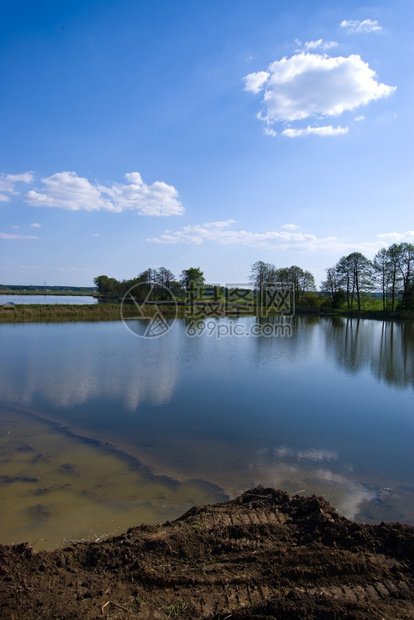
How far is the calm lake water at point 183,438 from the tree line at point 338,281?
125 ft

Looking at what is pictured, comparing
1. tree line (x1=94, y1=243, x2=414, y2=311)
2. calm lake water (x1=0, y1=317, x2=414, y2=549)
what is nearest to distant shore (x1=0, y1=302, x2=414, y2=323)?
tree line (x1=94, y1=243, x2=414, y2=311)

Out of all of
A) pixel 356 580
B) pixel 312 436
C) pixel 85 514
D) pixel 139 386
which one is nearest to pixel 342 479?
pixel 312 436

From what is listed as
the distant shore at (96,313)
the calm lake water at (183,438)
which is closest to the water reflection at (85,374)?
the calm lake water at (183,438)

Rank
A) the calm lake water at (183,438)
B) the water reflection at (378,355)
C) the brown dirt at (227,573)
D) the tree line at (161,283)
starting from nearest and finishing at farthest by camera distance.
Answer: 1. the brown dirt at (227,573)
2. the calm lake water at (183,438)
3. the water reflection at (378,355)
4. the tree line at (161,283)

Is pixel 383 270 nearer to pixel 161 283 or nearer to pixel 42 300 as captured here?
pixel 161 283

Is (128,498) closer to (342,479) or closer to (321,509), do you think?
(321,509)

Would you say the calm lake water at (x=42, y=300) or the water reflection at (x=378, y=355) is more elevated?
the calm lake water at (x=42, y=300)

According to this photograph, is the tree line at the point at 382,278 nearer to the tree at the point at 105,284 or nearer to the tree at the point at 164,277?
the tree at the point at 164,277

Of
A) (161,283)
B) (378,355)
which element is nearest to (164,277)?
(161,283)

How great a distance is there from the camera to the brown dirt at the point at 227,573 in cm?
286

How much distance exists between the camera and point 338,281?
5666cm

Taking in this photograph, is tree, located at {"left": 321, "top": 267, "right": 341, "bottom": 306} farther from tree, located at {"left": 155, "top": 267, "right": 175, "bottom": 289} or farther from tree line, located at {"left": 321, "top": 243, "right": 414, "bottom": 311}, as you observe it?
tree, located at {"left": 155, "top": 267, "right": 175, "bottom": 289}

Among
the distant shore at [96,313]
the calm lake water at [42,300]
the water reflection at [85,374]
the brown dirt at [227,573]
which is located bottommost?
the water reflection at [85,374]

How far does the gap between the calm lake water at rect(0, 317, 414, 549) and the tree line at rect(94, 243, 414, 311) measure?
125ft
